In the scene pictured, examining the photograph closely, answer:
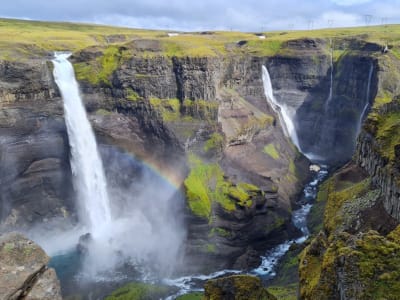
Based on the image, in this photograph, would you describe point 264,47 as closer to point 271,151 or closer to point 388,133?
point 271,151

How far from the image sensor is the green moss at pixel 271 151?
71438mm

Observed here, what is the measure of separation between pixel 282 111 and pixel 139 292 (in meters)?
60.9

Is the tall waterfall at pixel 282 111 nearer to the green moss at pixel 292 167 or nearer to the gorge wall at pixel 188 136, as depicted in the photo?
the gorge wall at pixel 188 136

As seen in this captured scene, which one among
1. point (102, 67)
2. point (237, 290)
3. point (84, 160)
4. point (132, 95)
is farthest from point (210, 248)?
point (102, 67)

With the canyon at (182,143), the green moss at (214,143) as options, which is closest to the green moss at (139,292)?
the canyon at (182,143)

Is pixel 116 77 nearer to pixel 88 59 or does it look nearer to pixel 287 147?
pixel 88 59

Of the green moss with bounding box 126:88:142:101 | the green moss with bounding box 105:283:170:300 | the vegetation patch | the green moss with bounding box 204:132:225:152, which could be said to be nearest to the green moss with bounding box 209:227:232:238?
the green moss with bounding box 105:283:170:300

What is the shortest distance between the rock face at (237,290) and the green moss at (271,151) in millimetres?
51623

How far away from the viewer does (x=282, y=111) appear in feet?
303

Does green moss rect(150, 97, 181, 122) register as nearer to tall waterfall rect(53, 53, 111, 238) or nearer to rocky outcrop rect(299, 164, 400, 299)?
tall waterfall rect(53, 53, 111, 238)

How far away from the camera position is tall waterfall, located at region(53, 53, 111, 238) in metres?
57.1

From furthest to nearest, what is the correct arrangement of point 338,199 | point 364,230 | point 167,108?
point 167,108 < point 338,199 < point 364,230

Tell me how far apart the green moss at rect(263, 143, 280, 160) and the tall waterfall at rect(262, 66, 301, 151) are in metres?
13.9

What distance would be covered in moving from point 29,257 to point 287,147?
6766 cm
